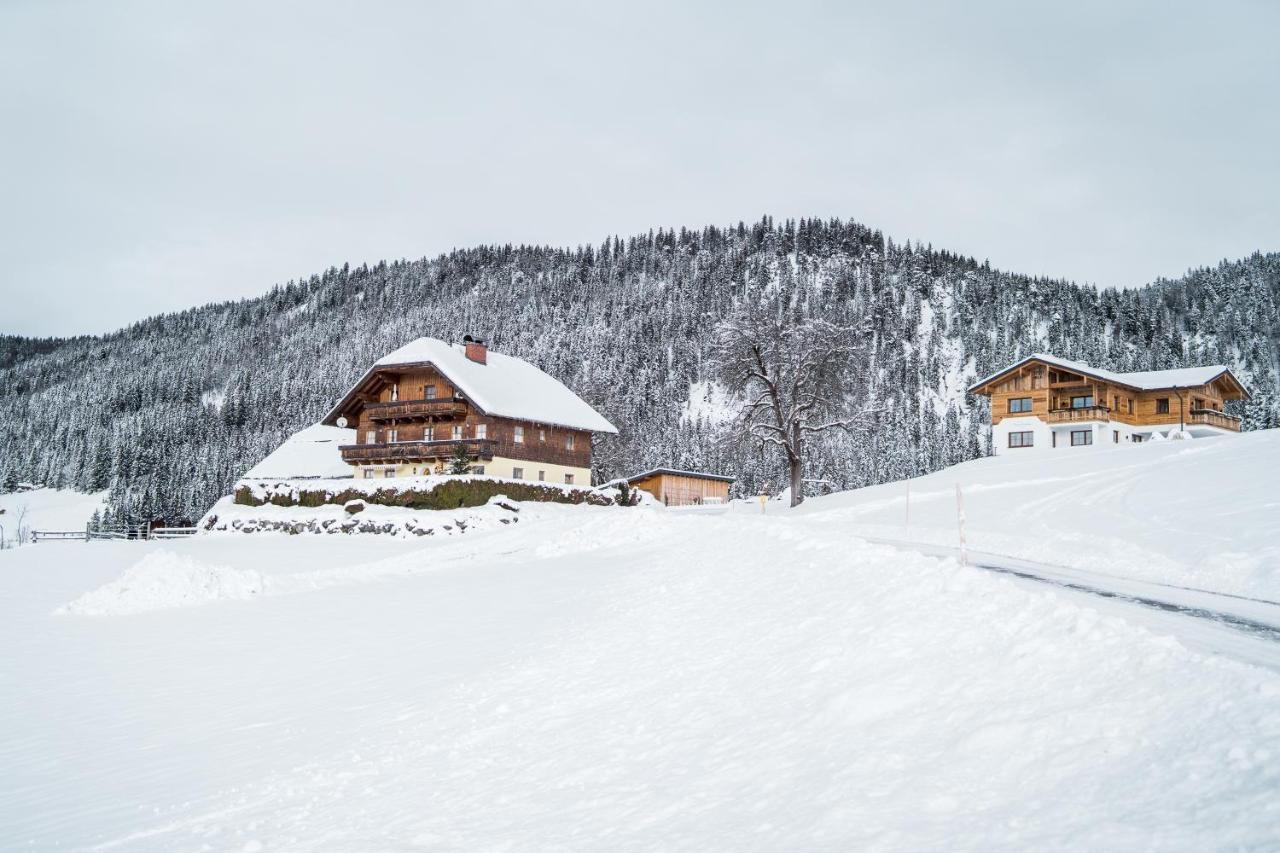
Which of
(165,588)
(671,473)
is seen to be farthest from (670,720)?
(671,473)

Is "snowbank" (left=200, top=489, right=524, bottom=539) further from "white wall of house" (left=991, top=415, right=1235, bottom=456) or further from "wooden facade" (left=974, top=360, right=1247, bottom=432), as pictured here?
"wooden facade" (left=974, top=360, right=1247, bottom=432)

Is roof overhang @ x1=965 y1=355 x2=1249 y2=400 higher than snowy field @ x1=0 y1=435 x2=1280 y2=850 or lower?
higher

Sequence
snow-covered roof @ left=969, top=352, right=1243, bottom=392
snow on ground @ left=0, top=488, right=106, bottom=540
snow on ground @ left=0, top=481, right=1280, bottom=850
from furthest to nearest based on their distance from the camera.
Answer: snow on ground @ left=0, top=488, right=106, bottom=540
snow-covered roof @ left=969, top=352, right=1243, bottom=392
snow on ground @ left=0, top=481, right=1280, bottom=850

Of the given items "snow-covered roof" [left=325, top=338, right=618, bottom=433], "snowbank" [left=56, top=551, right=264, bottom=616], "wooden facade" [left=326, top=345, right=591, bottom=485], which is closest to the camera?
"snowbank" [left=56, top=551, right=264, bottom=616]

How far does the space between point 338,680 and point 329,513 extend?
Result: 1532 inches

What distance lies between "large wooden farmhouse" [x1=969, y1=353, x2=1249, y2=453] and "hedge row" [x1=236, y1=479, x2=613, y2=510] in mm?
35137

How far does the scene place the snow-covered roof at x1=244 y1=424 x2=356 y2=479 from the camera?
68.2m

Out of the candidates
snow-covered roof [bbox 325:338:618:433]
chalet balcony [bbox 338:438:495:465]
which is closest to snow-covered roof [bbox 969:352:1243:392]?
snow-covered roof [bbox 325:338:618:433]

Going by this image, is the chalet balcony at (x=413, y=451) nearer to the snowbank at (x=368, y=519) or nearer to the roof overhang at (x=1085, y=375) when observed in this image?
the snowbank at (x=368, y=519)

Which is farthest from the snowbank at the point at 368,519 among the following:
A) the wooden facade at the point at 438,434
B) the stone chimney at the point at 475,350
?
the stone chimney at the point at 475,350

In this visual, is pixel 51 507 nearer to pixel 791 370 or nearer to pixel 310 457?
pixel 310 457

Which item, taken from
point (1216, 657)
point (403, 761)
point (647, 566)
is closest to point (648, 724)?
point (403, 761)

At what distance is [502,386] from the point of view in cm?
6300

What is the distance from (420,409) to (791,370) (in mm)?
27048
